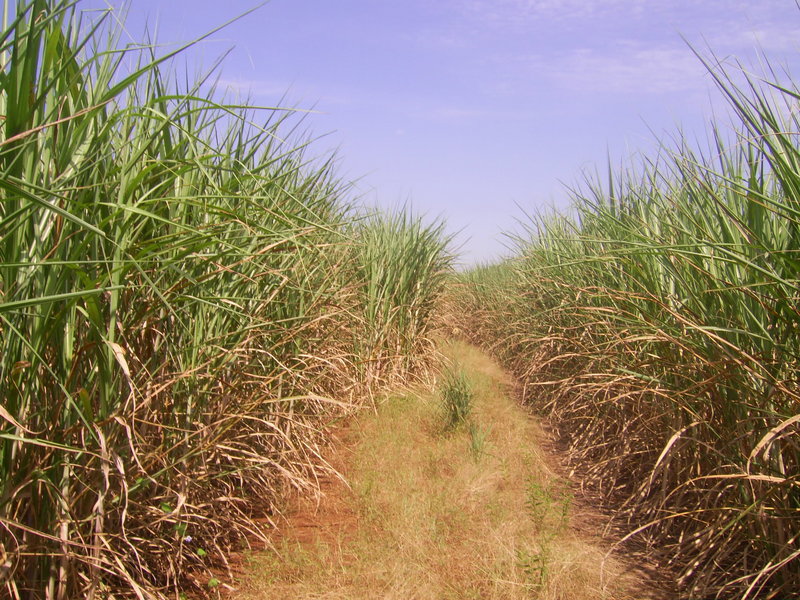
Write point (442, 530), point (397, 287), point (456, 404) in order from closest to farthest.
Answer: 1. point (442, 530)
2. point (456, 404)
3. point (397, 287)

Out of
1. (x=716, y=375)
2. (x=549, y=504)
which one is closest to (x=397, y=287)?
(x=549, y=504)

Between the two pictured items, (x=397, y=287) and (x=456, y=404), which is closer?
(x=456, y=404)

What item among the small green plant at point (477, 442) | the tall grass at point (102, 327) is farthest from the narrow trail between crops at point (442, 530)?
the tall grass at point (102, 327)

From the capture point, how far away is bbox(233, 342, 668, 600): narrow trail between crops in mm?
2363

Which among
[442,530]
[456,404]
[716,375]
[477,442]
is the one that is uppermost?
[716,375]

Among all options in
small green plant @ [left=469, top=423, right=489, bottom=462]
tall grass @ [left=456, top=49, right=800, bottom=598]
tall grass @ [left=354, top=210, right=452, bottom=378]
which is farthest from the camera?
tall grass @ [left=354, top=210, right=452, bottom=378]

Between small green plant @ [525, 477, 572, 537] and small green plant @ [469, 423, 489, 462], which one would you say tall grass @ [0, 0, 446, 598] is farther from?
small green plant @ [469, 423, 489, 462]

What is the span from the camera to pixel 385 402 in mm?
4949

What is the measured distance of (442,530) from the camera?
2.86 metres

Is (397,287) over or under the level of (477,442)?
over

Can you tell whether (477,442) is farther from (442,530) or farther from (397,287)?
(397,287)

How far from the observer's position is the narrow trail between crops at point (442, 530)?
2.36 metres

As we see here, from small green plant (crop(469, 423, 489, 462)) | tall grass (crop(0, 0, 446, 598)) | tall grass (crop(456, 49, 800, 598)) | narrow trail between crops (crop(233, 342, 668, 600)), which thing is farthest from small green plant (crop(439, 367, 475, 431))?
tall grass (crop(0, 0, 446, 598))

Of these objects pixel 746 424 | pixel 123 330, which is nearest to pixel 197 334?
pixel 123 330
